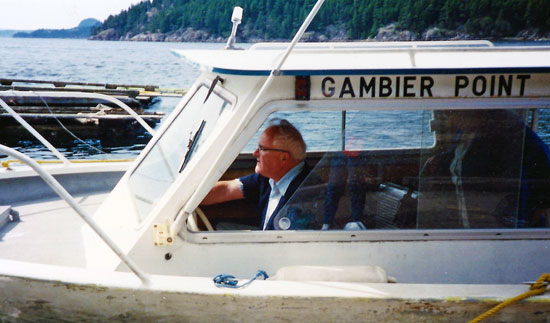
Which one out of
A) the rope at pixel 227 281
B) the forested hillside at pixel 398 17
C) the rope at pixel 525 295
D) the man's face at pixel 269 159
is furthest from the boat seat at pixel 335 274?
the forested hillside at pixel 398 17

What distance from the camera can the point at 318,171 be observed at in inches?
117

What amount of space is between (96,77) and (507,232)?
138ft

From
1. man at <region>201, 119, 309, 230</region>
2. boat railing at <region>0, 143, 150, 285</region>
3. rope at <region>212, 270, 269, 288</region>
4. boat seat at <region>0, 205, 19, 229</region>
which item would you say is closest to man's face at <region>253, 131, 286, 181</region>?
man at <region>201, 119, 309, 230</region>

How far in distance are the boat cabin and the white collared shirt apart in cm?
11

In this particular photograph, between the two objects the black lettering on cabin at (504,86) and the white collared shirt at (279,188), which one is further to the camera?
the white collared shirt at (279,188)

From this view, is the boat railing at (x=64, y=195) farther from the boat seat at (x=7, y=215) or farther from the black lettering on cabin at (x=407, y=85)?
the boat seat at (x=7, y=215)

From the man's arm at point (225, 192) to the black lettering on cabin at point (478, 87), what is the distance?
1508 mm

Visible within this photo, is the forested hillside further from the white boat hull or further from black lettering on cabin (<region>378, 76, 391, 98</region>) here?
the white boat hull

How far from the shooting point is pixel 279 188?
323 centimetres

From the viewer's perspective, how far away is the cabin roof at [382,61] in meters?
2.79

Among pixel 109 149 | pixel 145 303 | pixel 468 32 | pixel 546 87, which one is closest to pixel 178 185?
pixel 145 303

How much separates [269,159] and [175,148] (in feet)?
1.97

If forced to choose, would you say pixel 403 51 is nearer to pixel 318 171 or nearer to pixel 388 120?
pixel 388 120

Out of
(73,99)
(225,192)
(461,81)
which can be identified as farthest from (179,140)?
(73,99)
